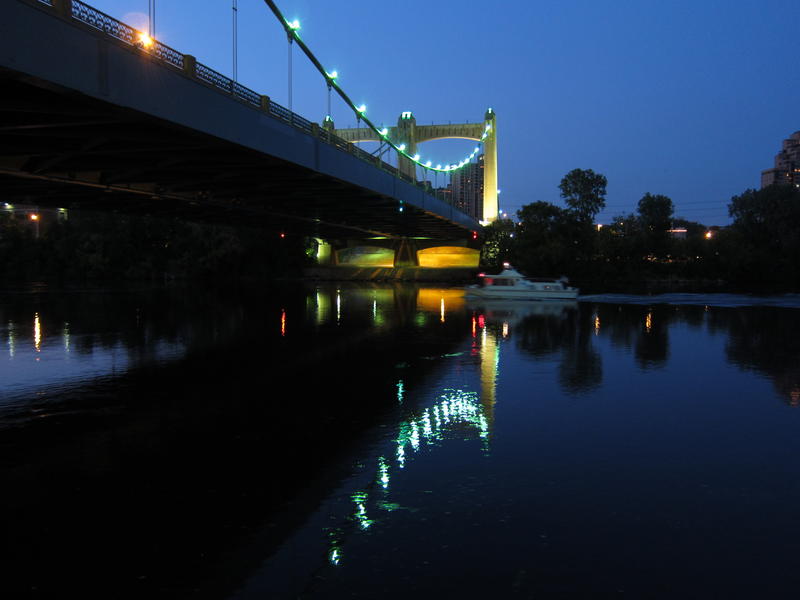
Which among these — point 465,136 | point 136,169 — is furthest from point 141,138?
point 465,136

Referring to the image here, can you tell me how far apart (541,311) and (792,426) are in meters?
24.8

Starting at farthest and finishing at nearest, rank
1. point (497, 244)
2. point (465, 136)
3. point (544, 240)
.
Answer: point (465, 136) < point (497, 244) < point (544, 240)

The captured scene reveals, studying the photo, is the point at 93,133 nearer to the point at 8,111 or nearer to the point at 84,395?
the point at 8,111

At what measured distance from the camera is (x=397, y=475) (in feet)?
24.6

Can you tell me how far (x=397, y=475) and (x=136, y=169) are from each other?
21.0 m

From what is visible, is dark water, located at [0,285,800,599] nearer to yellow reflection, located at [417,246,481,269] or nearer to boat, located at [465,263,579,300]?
boat, located at [465,263,579,300]

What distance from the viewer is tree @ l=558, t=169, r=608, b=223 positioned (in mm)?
81938

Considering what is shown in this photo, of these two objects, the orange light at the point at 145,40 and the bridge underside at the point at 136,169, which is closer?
the orange light at the point at 145,40

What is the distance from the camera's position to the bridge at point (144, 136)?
12.8 m

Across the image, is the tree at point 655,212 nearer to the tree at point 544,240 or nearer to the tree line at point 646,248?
the tree line at point 646,248

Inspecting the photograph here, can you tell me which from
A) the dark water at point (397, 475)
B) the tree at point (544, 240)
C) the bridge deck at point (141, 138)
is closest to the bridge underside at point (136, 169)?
the bridge deck at point (141, 138)

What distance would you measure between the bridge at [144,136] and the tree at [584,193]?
43.0 m

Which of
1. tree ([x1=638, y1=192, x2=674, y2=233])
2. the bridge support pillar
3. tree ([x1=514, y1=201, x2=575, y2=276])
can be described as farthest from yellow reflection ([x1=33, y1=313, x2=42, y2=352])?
tree ([x1=638, y1=192, x2=674, y2=233])

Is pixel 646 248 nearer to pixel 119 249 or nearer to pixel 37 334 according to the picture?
pixel 119 249
